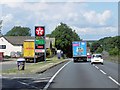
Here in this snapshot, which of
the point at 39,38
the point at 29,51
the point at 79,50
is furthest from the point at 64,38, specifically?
the point at 39,38

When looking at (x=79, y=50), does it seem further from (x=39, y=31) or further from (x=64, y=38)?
(x=64, y=38)

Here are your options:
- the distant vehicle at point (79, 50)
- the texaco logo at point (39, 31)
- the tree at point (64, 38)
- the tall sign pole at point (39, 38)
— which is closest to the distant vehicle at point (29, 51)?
the tall sign pole at point (39, 38)

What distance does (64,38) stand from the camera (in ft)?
484

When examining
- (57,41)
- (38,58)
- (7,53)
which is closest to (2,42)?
(7,53)

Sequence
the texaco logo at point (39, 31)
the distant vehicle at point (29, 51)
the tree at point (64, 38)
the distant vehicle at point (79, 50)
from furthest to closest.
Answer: the tree at point (64, 38) → the distant vehicle at point (79, 50) → the distant vehicle at point (29, 51) → the texaco logo at point (39, 31)

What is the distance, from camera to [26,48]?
61.4 metres

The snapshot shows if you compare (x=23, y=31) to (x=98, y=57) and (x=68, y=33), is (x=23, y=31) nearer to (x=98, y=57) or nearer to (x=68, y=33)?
(x=68, y=33)

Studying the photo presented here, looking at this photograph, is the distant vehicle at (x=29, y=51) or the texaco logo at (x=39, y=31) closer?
the texaco logo at (x=39, y=31)

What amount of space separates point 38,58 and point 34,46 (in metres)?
6.56

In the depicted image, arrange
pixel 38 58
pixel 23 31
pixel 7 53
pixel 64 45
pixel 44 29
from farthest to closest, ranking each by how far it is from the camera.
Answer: pixel 23 31
pixel 64 45
pixel 7 53
pixel 38 58
pixel 44 29

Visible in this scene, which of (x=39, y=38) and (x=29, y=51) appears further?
(x=29, y=51)

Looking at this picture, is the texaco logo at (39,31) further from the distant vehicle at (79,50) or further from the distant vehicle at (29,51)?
the distant vehicle at (79,50)

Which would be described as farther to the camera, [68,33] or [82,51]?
[68,33]

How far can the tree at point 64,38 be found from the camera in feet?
471
